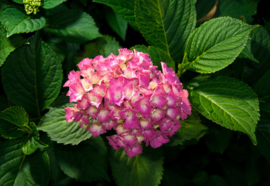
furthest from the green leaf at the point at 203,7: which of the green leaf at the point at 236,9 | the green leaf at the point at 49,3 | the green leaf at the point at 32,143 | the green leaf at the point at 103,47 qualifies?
the green leaf at the point at 32,143

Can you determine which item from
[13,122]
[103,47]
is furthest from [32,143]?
[103,47]

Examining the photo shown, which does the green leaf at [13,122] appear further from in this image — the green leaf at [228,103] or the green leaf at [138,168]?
the green leaf at [228,103]

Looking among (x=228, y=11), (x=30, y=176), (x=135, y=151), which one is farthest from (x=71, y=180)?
(x=228, y=11)

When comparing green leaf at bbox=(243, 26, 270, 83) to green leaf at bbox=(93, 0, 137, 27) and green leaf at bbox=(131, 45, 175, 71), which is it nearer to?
green leaf at bbox=(131, 45, 175, 71)

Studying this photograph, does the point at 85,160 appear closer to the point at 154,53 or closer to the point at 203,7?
the point at 154,53

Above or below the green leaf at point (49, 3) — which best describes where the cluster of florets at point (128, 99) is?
below

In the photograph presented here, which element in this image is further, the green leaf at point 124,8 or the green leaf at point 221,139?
the green leaf at point 221,139

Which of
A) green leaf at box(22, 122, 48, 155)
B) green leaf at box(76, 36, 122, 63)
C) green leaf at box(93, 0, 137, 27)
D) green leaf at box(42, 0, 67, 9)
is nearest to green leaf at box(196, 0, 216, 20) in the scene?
green leaf at box(93, 0, 137, 27)
